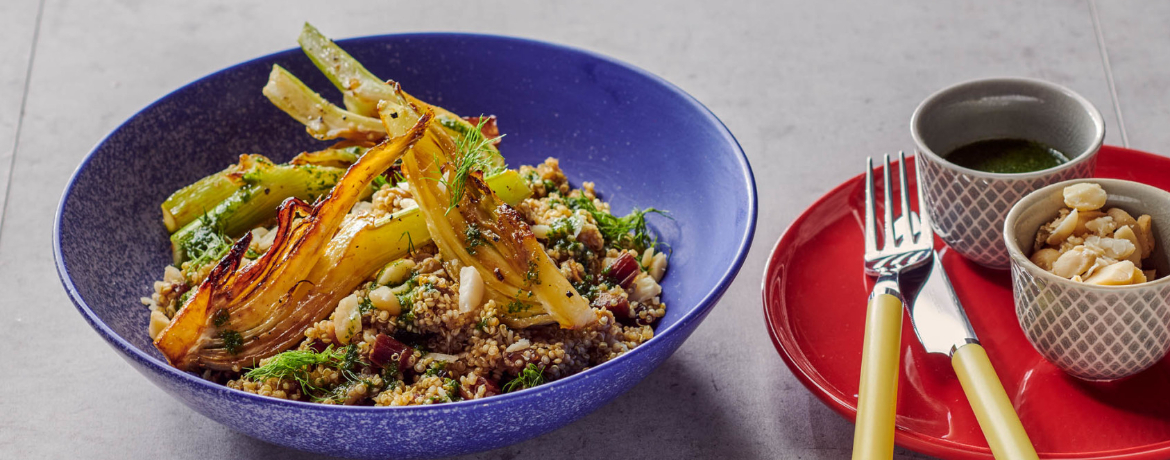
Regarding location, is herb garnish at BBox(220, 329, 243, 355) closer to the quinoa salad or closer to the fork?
the quinoa salad

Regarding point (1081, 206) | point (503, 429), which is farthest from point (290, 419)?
point (1081, 206)

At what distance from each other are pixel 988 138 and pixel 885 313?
627mm

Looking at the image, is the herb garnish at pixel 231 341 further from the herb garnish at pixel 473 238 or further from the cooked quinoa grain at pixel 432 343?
the herb garnish at pixel 473 238

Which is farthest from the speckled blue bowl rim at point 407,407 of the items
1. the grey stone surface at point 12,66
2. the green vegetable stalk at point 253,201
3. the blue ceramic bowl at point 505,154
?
the grey stone surface at point 12,66

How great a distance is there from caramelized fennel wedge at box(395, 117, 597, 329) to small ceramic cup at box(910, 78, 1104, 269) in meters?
0.75

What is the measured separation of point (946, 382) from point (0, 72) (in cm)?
278

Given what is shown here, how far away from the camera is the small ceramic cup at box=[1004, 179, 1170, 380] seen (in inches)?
56.9

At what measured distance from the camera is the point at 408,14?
10.2 ft

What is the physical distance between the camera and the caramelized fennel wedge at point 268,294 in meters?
1.53

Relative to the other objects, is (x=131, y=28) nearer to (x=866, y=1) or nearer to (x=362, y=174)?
(x=362, y=174)

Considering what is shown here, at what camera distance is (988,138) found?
1970 millimetres

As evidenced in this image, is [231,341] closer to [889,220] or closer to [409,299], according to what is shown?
[409,299]

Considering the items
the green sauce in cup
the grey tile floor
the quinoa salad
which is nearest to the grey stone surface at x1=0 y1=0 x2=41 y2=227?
the grey tile floor

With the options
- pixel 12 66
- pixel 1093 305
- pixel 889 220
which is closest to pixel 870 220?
pixel 889 220
